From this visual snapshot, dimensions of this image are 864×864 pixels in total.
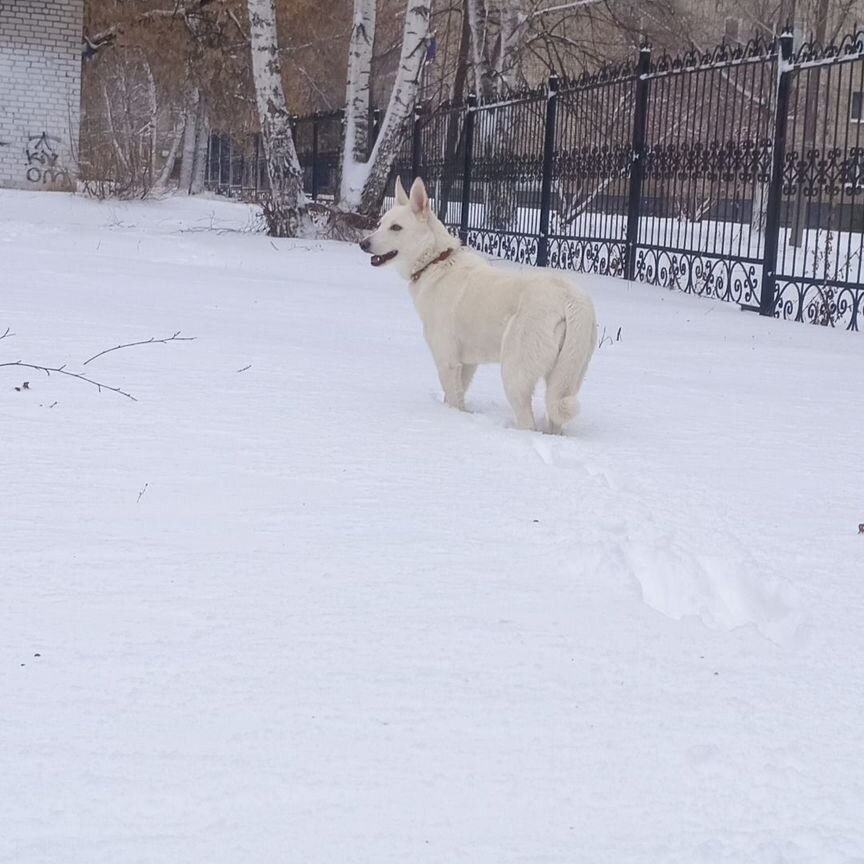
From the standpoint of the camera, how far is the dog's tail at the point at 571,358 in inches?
184

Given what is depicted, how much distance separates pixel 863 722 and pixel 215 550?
5.19 ft

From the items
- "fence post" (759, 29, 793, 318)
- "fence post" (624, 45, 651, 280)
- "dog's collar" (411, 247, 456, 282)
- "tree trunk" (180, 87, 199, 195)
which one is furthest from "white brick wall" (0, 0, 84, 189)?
"dog's collar" (411, 247, 456, 282)

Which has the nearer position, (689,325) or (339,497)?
(339,497)

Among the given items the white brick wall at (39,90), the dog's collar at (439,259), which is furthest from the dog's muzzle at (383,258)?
the white brick wall at (39,90)

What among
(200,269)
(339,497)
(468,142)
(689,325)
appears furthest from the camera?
(468,142)

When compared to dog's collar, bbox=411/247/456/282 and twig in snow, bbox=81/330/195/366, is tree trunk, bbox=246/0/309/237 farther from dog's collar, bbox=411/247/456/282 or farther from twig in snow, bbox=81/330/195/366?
dog's collar, bbox=411/247/456/282

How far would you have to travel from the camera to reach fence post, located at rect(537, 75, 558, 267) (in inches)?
564

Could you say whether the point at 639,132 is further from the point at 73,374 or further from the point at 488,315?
the point at 73,374

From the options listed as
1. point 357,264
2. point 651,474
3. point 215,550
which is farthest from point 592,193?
point 215,550

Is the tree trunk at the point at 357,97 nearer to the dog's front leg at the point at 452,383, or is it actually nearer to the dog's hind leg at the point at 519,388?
the dog's front leg at the point at 452,383

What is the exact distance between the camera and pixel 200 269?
10969 mm

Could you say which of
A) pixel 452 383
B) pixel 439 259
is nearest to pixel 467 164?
pixel 439 259

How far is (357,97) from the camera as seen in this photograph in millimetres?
16312

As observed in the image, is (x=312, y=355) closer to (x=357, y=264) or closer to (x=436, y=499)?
(x=436, y=499)
